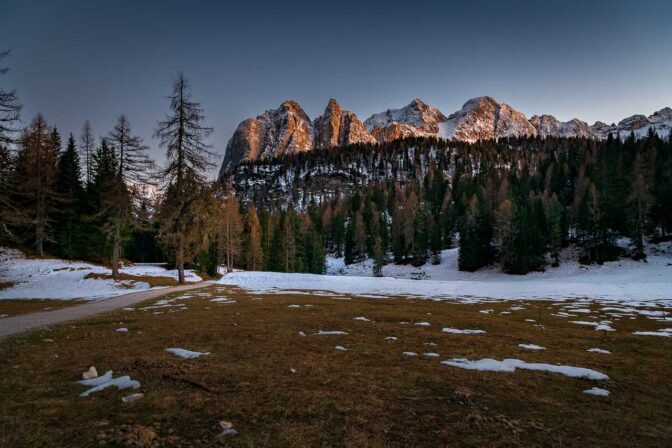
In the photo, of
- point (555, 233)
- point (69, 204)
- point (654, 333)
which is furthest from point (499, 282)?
point (69, 204)

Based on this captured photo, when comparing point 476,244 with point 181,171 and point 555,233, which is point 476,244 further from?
point 181,171

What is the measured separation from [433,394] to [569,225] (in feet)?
247

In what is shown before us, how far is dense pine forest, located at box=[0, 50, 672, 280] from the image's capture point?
87.9 feet

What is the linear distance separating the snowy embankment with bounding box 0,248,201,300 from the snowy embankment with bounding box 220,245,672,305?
10015mm

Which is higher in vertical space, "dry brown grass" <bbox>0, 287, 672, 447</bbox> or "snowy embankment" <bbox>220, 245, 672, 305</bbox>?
"dry brown grass" <bbox>0, 287, 672, 447</bbox>

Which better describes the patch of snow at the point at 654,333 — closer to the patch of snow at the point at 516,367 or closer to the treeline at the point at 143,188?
the patch of snow at the point at 516,367

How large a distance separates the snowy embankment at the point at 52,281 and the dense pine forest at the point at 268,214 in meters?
2.46

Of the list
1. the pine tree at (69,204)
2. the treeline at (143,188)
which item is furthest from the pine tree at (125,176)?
the pine tree at (69,204)

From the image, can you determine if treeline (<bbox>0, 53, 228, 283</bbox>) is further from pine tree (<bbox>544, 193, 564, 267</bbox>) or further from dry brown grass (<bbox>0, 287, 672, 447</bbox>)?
pine tree (<bbox>544, 193, 564, 267</bbox>)

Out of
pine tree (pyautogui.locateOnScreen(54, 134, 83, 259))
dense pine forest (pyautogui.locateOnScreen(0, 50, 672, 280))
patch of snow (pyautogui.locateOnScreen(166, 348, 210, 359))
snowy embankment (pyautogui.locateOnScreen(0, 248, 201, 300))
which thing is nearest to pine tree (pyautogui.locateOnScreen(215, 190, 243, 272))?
dense pine forest (pyautogui.locateOnScreen(0, 50, 672, 280))

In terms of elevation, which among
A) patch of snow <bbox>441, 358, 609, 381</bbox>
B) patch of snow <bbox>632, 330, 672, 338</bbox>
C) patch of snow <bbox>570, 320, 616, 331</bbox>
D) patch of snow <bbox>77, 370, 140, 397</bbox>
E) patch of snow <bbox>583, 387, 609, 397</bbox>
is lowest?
patch of snow <bbox>570, 320, 616, 331</bbox>

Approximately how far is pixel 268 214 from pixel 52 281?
186ft

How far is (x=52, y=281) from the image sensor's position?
1040 inches

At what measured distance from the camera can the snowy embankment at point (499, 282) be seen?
26123 millimetres
